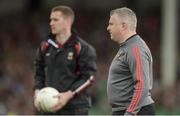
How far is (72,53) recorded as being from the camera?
10570 millimetres

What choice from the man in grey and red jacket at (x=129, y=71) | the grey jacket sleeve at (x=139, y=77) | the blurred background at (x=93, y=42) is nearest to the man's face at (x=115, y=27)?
the man in grey and red jacket at (x=129, y=71)

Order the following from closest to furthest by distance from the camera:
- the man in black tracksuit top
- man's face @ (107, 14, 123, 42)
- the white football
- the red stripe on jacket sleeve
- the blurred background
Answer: the red stripe on jacket sleeve → man's face @ (107, 14, 123, 42) → the white football → the man in black tracksuit top → the blurred background

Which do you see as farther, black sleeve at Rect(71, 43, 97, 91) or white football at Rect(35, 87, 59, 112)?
black sleeve at Rect(71, 43, 97, 91)

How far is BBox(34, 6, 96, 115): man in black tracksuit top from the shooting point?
1054 cm

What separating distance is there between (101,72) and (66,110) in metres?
8.76

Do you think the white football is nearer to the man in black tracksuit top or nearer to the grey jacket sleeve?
the man in black tracksuit top

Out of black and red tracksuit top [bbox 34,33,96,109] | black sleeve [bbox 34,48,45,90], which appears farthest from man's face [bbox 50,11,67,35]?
black sleeve [bbox 34,48,45,90]

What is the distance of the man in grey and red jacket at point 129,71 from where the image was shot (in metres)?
8.12

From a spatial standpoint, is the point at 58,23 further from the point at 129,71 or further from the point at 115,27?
the point at 129,71

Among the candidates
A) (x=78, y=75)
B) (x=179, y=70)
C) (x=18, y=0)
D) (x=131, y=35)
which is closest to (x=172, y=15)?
(x=179, y=70)

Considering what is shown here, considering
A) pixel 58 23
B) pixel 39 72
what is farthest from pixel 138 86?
pixel 39 72

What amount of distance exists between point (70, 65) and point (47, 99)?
1.78 ft

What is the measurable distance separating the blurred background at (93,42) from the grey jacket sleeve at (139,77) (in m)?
7.84

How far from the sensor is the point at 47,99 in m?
10.4
